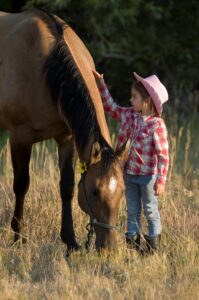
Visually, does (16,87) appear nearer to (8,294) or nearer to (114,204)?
(114,204)

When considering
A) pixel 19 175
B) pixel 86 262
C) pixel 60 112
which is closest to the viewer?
pixel 86 262

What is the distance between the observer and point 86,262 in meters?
4.96

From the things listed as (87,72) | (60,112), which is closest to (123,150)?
(60,112)

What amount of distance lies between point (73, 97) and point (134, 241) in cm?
116

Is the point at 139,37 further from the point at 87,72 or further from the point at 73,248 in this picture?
the point at 73,248

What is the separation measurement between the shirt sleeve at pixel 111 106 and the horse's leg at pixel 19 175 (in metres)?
0.68

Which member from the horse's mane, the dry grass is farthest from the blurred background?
the horse's mane

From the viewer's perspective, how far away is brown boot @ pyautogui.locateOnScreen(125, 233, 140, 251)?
5.30m

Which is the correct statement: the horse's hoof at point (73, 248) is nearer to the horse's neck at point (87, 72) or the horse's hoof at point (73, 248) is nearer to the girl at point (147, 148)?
the girl at point (147, 148)

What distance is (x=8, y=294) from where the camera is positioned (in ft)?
14.0

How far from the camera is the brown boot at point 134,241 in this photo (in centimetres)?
530

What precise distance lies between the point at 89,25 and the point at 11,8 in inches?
50.8

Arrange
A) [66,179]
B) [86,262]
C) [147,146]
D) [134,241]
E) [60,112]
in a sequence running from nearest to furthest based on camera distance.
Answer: [86,262], [147,146], [60,112], [134,241], [66,179]

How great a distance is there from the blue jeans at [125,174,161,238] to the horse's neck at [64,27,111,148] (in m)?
0.43
